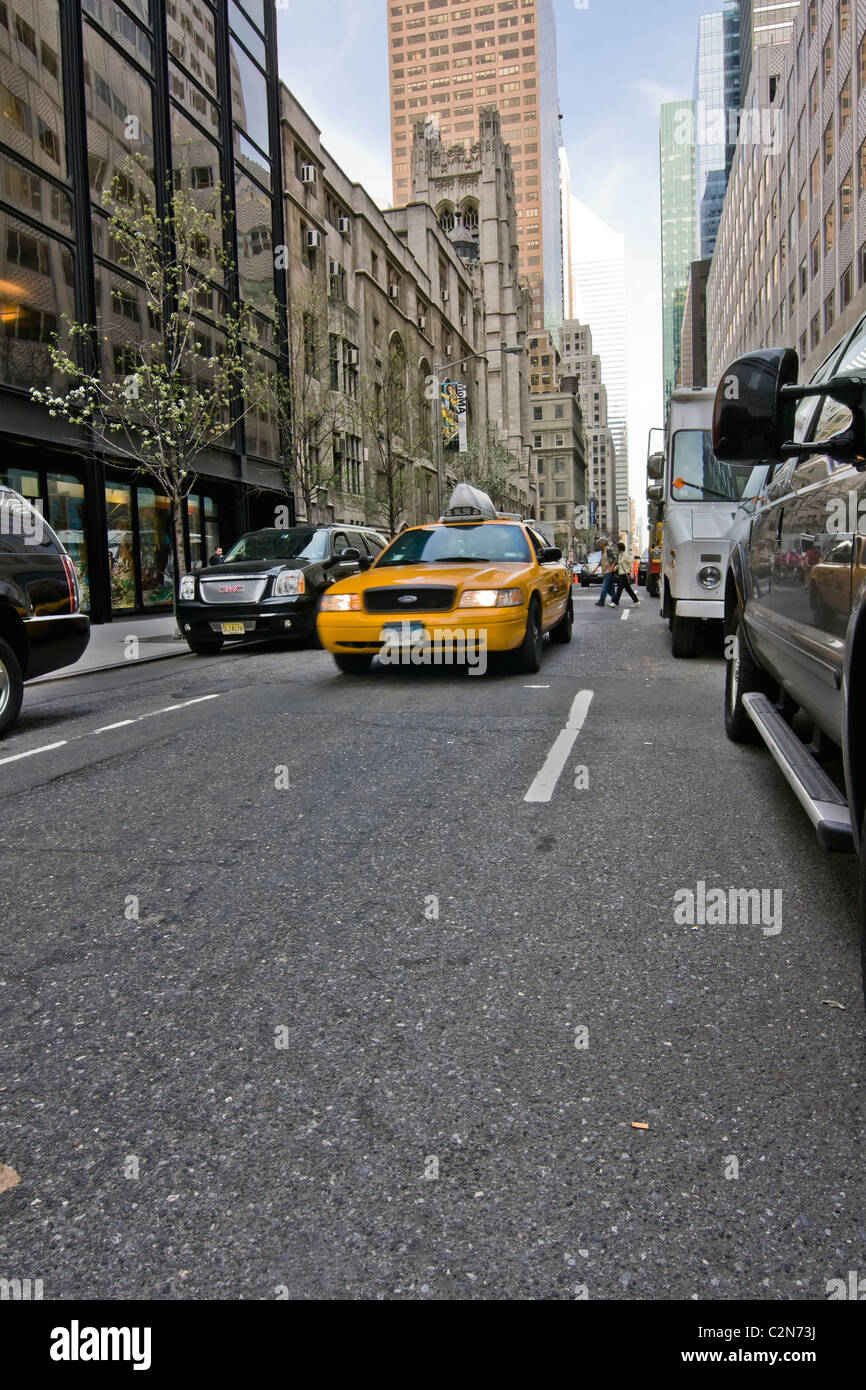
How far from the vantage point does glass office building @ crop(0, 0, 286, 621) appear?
1822 cm

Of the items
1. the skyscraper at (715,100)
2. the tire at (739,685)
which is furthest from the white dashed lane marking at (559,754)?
the skyscraper at (715,100)

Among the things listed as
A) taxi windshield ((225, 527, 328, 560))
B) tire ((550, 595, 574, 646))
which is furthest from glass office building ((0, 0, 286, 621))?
tire ((550, 595, 574, 646))

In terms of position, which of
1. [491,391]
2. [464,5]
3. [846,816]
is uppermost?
[464,5]

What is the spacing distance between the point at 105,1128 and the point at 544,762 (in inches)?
152

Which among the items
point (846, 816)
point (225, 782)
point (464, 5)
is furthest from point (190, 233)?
point (464, 5)

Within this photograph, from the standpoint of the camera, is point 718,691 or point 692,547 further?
point 692,547

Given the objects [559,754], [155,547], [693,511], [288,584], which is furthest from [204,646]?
[155,547]

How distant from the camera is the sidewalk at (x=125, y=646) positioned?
12.6 metres

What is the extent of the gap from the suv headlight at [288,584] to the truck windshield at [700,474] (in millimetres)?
4935

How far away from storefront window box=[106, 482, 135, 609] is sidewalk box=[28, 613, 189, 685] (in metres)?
0.61
